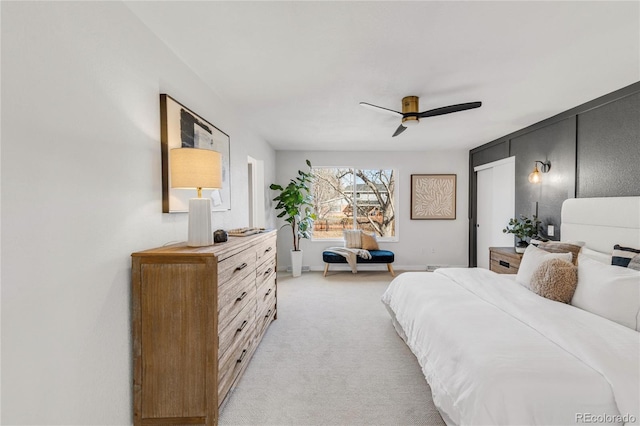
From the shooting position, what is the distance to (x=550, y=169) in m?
3.80

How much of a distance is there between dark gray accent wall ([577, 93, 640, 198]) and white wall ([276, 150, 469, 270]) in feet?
8.55

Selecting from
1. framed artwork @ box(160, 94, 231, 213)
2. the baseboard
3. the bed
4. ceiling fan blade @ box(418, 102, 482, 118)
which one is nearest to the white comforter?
the bed

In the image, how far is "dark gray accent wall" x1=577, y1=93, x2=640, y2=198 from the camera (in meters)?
2.72

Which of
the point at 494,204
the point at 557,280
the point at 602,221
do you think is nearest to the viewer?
the point at 557,280

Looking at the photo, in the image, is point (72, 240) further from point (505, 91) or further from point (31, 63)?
point (505, 91)

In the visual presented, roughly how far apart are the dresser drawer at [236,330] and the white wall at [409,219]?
11.4 feet

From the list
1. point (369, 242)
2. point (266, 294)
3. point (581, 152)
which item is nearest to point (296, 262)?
point (369, 242)

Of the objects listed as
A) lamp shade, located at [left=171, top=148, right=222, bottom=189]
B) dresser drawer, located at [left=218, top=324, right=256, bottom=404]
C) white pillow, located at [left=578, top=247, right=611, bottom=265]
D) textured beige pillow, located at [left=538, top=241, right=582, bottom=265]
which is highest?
lamp shade, located at [left=171, top=148, right=222, bottom=189]

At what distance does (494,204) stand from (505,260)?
1.73m

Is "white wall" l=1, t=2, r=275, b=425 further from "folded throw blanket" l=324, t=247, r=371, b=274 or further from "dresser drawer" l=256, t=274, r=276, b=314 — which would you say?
"folded throw blanket" l=324, t=247, r=371, b=274

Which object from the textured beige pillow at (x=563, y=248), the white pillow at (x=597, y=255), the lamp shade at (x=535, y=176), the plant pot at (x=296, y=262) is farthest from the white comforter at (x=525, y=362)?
the plant pot at (x=296, y=262)

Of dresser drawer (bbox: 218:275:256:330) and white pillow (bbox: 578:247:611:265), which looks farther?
white pillow (bbox: 578:247:611:265)

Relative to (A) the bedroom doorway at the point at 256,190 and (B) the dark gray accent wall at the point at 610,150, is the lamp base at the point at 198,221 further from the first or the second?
(B) the dark gray accent wall at the point at 610,150

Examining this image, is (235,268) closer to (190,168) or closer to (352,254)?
(190,168)
